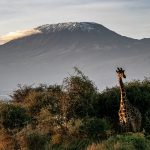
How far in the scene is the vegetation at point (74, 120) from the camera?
114 feet

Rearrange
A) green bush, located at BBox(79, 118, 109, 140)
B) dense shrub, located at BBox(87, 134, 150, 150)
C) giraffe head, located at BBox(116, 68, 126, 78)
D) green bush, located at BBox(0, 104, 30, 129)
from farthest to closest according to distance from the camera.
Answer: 1. green bush, located at BBox(0, 104, 30, 129)
2. giraffe head, located at BBox(116, 68, 126, 78)
3. green bush, located at BBox(79, 118, 109, 140)
4. dense shrub, located at BBox(87, 134, 150, 150)

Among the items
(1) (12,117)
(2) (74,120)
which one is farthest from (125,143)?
(1) (12,117)

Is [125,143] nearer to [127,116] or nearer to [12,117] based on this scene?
[127,116]

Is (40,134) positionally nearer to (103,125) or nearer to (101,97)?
(103,125)

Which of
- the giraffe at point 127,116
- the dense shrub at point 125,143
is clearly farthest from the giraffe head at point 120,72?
the dense shrub at point 125,143

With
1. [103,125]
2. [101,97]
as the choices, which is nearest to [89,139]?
[103,125]

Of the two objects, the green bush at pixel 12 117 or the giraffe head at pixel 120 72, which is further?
the green bush at pixel 12 117

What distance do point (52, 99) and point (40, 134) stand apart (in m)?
7.08

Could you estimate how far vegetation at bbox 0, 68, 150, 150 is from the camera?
34.8 m

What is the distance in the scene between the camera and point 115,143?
102 ft

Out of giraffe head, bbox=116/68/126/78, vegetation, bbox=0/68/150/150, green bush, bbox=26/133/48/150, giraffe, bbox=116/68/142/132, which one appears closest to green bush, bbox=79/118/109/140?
vegetation, bbox=0/68/150/150

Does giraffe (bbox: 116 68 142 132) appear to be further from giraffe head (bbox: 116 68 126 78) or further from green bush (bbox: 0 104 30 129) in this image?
green bush (bbox: 0 104 30 129)

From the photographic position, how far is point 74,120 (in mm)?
37594

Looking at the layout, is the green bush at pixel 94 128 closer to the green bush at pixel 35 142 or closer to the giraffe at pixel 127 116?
the giraffe at pixel 127 116
